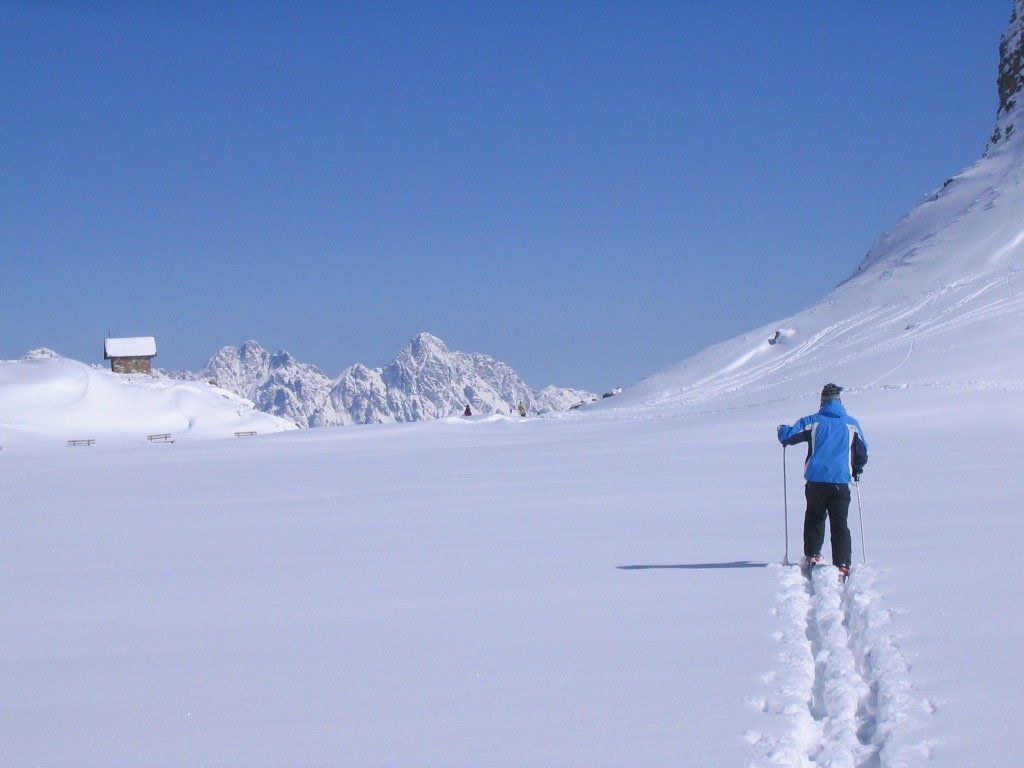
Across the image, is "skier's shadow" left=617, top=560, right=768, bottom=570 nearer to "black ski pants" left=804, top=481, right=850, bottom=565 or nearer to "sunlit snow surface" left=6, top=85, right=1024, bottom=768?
"sunlit snow surface" left=6, top=85, right=1024, bottom=768

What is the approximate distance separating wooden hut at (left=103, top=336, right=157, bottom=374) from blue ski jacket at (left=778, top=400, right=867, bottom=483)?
110000 mm

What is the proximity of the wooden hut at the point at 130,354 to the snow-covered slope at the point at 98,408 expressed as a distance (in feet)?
114

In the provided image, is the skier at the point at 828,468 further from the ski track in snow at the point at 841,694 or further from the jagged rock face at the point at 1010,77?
the jagged rock face at the point at 1010,77

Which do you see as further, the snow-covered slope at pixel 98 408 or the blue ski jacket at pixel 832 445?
the snow-covered slope at pixel 98 408

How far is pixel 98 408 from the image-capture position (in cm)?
6619

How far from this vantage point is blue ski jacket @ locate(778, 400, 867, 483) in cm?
979

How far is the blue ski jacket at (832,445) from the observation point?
32.1 ft

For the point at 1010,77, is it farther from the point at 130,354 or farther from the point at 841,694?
the point at 841,694

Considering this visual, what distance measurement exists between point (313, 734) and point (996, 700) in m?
3.97

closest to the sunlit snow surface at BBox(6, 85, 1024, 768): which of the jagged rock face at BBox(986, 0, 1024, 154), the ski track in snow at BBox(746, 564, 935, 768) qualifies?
the ski track in snow at BBox(746, 564, 935, 768)

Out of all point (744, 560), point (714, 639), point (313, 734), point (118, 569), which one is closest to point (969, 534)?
point (744, 560)

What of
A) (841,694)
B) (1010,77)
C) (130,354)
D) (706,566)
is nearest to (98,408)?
(130,354)

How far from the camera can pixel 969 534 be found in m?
10.9

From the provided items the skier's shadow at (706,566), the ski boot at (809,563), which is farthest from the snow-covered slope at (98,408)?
the ski boot at (809,563)
